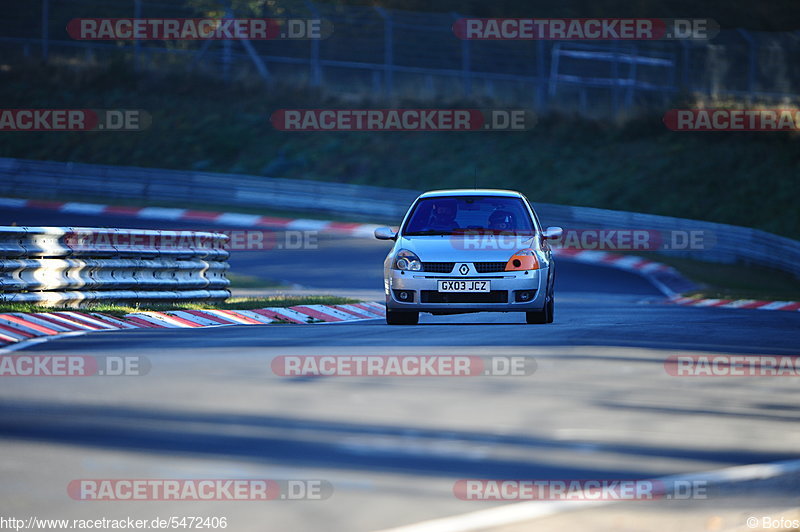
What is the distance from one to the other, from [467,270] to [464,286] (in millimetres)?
166

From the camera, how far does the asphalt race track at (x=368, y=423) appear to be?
5.36m

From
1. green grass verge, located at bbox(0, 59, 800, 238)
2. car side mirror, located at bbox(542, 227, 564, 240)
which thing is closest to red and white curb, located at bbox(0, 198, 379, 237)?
green grass verge, located at bbox(0, 59, 800, 238)

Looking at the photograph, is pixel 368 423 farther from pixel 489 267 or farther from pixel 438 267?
pixel 489 267

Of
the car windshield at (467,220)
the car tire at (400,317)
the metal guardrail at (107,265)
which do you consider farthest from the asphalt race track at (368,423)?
the car windshield at (467,220)

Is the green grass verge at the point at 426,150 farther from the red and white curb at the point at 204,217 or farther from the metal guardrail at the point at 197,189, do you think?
the red and white curb at the point at 204,217

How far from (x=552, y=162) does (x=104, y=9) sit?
16.9 metres

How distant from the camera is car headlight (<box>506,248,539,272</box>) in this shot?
1304 cm

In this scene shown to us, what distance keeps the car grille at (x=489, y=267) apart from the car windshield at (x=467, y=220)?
67 centimetres

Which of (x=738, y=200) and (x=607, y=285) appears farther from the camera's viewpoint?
(x=738, y=200)

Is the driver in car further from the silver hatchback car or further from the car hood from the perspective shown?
the car hood

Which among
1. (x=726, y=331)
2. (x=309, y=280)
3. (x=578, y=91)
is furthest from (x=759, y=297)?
(x=578, y=91)

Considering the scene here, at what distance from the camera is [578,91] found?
42.3 meters

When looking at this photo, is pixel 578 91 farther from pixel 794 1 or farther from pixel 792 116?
pixel 794 1

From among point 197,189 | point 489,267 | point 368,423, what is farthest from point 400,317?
point 197,189
